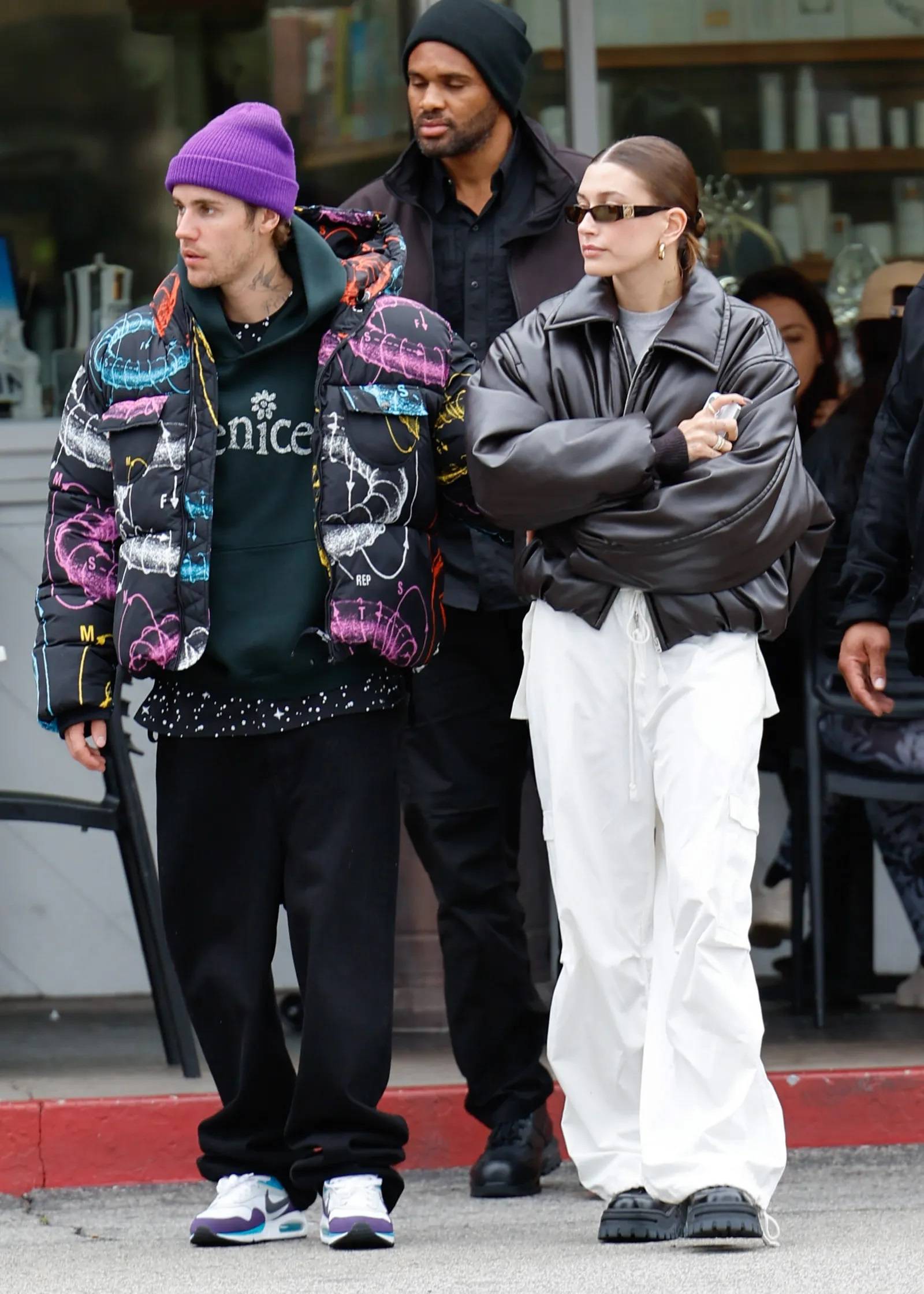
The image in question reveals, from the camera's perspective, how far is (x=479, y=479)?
4176 millimetres

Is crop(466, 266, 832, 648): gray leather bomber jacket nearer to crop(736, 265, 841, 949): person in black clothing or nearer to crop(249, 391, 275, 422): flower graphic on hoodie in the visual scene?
crop(249, 391, 275, 422): flower graphic on hoodie

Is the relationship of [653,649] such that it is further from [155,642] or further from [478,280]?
[478,280]

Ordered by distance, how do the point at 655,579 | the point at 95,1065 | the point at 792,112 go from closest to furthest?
the point at 655,579, the point at 95,1065, the point at 792,112

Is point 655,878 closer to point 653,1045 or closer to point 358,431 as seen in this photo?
point 653,1045

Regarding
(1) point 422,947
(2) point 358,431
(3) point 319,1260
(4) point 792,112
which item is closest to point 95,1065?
(1) point 422,947

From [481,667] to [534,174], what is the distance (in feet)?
3.26

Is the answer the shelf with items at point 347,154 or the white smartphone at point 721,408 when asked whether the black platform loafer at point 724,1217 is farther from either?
the shelf with items at point 347,154

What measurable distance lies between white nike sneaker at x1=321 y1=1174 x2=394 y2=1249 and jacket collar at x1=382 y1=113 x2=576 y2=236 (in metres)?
1.89

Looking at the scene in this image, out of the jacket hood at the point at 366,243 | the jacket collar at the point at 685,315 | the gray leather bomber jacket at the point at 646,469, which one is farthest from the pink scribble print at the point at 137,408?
the jacket collar at the point at 685,315

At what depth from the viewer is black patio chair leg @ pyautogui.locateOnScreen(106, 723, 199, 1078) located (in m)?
5.44

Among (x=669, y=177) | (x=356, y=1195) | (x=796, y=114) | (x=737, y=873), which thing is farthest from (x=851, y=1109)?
(x=796, y=114)

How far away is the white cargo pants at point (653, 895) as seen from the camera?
13.4ft

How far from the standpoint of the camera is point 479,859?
472cm

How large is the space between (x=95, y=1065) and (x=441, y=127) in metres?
2.40
